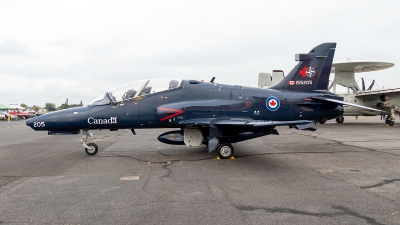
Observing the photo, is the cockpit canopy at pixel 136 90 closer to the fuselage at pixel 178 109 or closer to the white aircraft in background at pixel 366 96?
the fuselage at pixel 178 109

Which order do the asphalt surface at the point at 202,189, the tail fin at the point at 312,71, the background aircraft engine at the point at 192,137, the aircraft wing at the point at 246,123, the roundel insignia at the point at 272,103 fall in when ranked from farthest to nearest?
the tail fin at the point at 312,71 → the roundel insignia at the point at 272,103 → the background aircraft engine at the point at 192,137 → the aircraft wing at the point at 246,123 → the asphalt surface at the point at 202,189

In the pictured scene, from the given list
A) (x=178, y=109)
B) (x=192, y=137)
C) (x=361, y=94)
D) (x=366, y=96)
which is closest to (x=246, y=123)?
(x=192, y=137)

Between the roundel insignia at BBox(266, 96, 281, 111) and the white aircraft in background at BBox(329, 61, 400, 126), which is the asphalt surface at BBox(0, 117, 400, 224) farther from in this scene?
the white aircraft in background at BBox(329, 61, 400, 126)

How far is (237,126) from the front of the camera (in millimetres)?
7562

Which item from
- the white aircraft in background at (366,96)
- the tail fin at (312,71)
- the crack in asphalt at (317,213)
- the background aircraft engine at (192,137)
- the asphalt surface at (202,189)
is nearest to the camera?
the crack in asphalt at (317,213)

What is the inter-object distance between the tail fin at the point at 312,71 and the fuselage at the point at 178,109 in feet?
3.23

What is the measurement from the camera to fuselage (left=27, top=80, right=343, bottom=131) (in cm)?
825

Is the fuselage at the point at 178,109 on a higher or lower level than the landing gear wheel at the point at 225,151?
higher

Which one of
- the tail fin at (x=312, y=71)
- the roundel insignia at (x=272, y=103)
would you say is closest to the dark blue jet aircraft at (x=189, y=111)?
the roundel insignia at (x=272, y=103)

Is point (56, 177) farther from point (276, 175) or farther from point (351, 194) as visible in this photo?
point (351, 194)

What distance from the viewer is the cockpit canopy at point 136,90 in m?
8.59

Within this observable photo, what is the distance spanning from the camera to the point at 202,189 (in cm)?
494

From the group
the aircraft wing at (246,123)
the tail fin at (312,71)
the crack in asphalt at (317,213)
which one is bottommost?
the crack in asphalt at (317,213)

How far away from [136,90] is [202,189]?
483 cm
